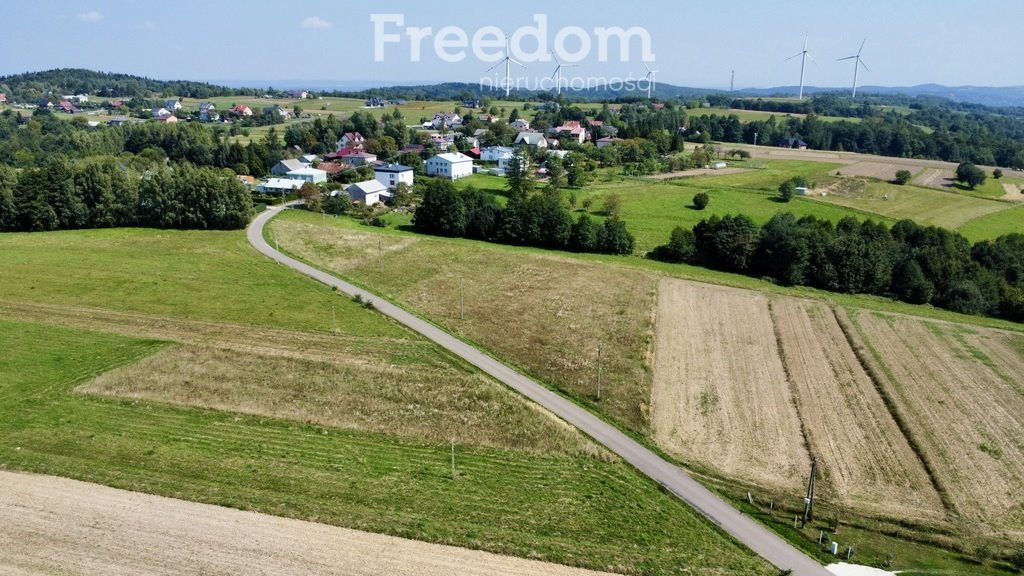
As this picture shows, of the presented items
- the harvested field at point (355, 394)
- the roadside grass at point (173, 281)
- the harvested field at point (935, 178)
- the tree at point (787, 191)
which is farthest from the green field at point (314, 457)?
the harvested field at point (935, 178)

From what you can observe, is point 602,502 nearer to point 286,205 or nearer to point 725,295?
point 725,295

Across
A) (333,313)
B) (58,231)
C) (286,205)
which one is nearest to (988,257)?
(333,313)

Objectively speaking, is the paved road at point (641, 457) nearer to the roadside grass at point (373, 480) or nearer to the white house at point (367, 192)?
the roadside grass at point (373, 480)

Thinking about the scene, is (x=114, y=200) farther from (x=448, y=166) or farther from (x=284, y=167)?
(x=448, y=166)

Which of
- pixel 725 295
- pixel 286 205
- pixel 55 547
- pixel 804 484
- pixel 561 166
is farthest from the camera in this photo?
pixel 561 166

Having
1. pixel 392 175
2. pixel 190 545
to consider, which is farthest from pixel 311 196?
pixel 190 545

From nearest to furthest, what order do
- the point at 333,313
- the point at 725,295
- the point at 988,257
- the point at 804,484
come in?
the point at 804,484, the point at 333,313, the point at 725,295, the point at 988,257
